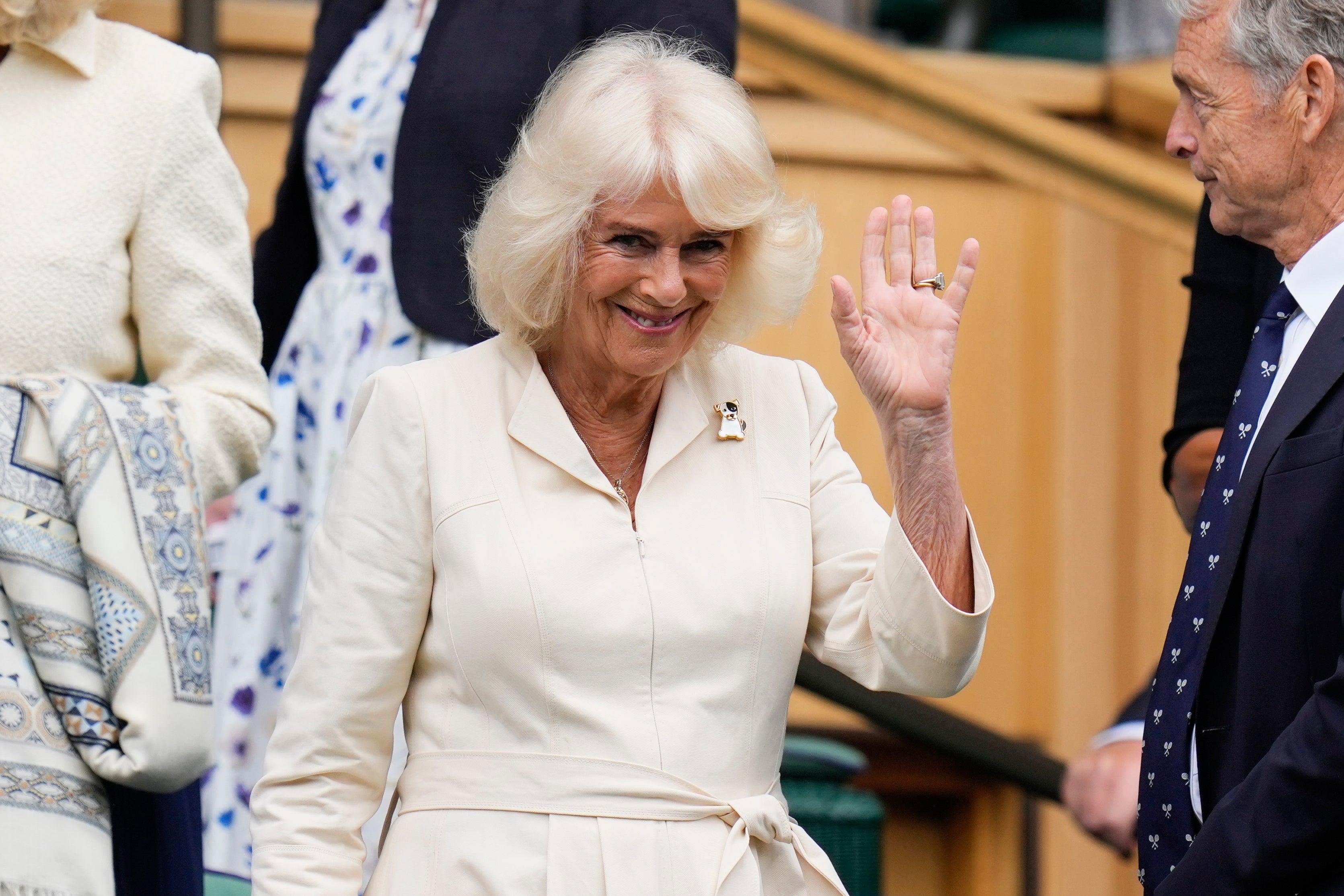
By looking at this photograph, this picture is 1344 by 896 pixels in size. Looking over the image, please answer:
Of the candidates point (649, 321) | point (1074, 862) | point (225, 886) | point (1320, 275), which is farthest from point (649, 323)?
point (1074, 862)

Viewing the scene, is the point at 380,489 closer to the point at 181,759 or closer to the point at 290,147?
the point at 181,759

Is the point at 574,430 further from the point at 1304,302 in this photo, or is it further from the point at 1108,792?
the point at 1108,792

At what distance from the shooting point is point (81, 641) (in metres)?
2.27

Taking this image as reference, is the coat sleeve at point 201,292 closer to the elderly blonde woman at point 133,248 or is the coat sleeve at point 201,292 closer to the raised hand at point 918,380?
the elderly blonde woman at point 133,248

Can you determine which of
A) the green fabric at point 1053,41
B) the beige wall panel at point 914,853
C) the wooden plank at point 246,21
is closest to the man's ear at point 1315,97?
the wooden plank at point 246,21

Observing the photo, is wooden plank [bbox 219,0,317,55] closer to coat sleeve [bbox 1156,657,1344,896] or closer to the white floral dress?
the white floral dress

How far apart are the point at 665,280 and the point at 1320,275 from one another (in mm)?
756

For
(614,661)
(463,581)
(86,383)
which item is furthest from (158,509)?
(614,661)

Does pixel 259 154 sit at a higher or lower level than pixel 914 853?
higher

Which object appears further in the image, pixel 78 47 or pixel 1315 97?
pixel 78 47

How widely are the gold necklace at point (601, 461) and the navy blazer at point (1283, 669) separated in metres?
0.71

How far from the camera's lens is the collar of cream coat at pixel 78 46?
2514 millimetres

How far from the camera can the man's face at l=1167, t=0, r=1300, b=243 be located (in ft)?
7.14

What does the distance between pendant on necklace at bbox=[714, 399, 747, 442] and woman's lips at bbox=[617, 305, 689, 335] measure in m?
0.15
